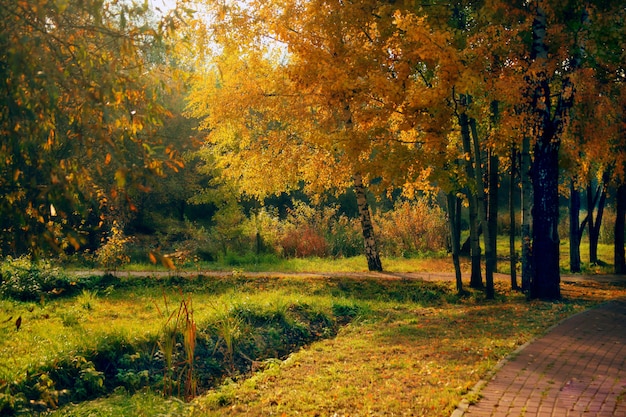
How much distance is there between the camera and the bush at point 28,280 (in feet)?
45.4

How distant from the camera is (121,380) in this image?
27.3ft

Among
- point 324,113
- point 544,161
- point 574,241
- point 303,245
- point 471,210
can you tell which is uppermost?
point 324,113

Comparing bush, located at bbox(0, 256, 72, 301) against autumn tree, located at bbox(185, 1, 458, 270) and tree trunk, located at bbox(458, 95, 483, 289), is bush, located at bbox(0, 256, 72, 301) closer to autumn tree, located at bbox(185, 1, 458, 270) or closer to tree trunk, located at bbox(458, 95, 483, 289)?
autumn tree, located at bbox(185, 1, 458, 270)

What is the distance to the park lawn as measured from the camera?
6863mm

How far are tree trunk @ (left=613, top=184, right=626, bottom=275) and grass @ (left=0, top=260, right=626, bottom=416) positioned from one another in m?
4.74

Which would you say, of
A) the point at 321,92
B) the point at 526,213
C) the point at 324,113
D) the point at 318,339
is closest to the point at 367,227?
the point at 324,113

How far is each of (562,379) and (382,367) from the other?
7.54 ft

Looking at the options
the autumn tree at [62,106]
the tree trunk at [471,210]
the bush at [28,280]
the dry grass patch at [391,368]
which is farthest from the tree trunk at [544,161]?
the bush at [28,280]

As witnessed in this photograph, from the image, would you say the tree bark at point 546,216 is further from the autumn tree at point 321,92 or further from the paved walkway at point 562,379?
the paved walkway at point 562,379

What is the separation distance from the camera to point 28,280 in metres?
14.5

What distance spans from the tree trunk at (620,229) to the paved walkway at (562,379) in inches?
437

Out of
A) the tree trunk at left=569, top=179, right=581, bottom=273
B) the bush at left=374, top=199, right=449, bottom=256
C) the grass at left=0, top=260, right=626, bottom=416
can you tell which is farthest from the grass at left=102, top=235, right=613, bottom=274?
the grass at left=0, top=260, right=626, bottom=416

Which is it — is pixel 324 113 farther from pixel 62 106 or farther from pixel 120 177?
pixel 120 177

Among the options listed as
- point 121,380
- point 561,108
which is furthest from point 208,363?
point 561,108
